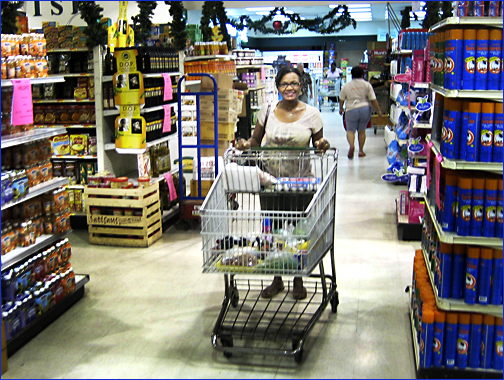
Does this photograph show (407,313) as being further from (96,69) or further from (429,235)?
(96,69)

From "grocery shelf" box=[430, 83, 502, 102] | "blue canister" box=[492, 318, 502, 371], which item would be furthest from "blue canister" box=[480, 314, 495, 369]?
"grocery shelf" box=[430, 83, 502, 102]

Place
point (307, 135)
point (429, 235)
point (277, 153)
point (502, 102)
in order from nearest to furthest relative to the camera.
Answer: point (502, 102) → point (429, 235) → point (277, 153) → point (307, 135)

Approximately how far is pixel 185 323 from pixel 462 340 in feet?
5.89

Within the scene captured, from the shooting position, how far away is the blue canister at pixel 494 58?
2799 millimetres

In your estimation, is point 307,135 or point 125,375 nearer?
point 125,375

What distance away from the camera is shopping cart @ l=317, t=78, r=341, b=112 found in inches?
882

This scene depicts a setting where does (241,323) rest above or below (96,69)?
below

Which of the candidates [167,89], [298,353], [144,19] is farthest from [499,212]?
[144,19]

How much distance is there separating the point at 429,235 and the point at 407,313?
0.77 metres

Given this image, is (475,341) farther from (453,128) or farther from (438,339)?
(453,128)

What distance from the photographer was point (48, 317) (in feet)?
12.9

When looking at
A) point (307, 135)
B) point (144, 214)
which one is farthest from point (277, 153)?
point (144, 214)

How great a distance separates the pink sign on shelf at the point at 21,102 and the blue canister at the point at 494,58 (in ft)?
8.82

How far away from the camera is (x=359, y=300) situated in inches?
170
